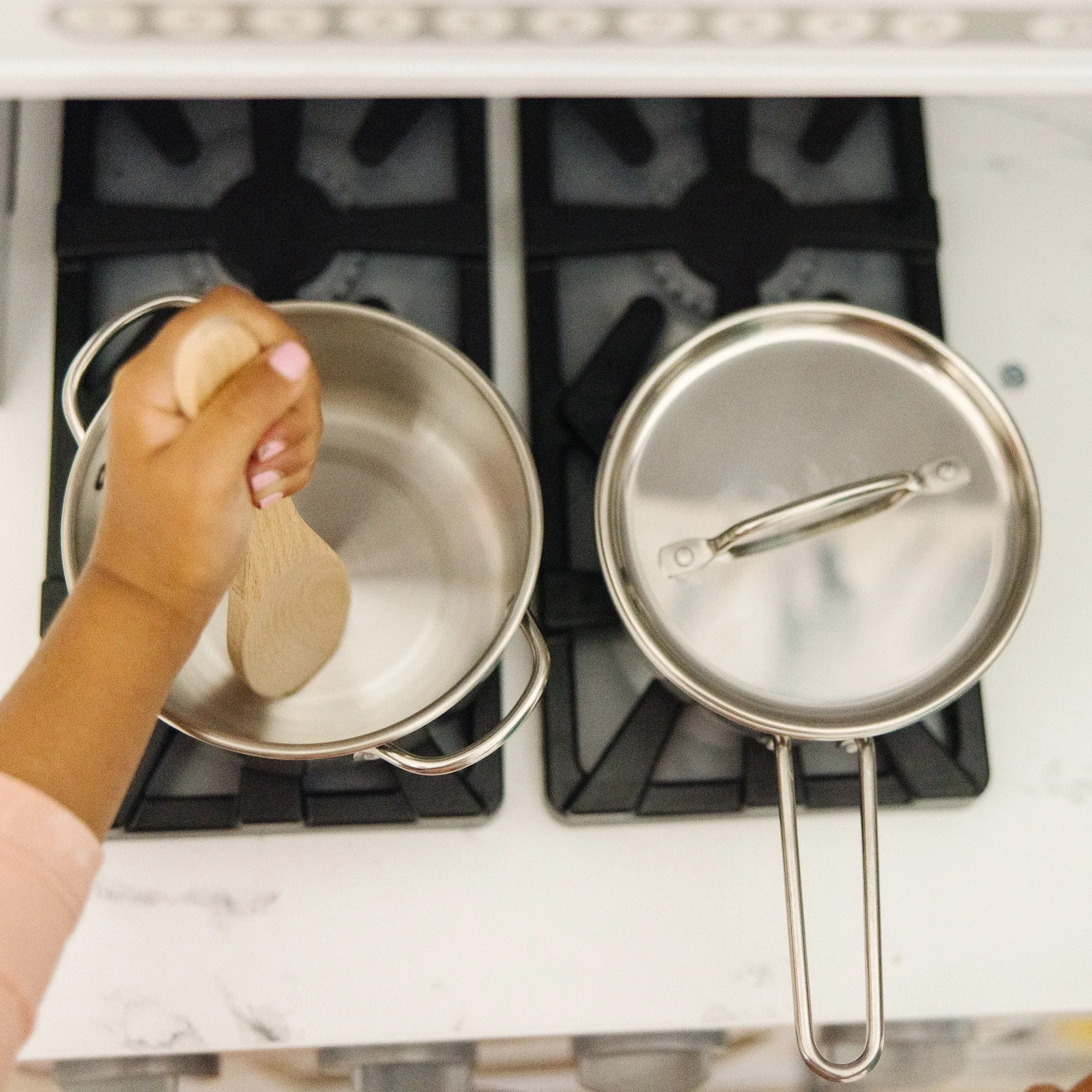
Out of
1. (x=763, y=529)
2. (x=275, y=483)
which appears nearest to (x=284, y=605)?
(x=275, y=483)

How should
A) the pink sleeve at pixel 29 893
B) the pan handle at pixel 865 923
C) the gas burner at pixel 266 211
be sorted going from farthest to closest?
1. the gas burner at pixel 266 211
2. the pan handle at pixel 865 923
3. the pink sleeve at pixel 29 893

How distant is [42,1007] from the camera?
471 mm

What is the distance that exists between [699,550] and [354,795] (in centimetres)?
19

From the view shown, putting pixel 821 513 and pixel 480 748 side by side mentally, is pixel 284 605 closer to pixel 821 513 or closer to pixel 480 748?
pixel 480 748

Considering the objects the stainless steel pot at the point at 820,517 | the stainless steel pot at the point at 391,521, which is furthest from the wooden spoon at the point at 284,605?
the stainless steel pot at the point at 820,517

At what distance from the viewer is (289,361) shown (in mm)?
322

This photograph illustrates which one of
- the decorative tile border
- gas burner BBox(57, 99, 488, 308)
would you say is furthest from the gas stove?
the decorative tile border

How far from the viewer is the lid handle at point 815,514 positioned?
43 centimetres

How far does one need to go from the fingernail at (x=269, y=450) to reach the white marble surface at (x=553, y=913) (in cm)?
20

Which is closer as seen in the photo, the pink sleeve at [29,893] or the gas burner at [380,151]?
the pink sleeve at [29,893]

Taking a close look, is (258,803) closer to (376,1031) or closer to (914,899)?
(376,1031)

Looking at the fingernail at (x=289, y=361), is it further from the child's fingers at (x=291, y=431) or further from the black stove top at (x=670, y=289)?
the black stove top at (x=670, y=289)

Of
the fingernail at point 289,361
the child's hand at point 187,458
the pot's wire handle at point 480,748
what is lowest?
the pot's wire handle at point 480,748

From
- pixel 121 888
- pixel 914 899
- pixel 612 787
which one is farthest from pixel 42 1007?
pixel 914 899
